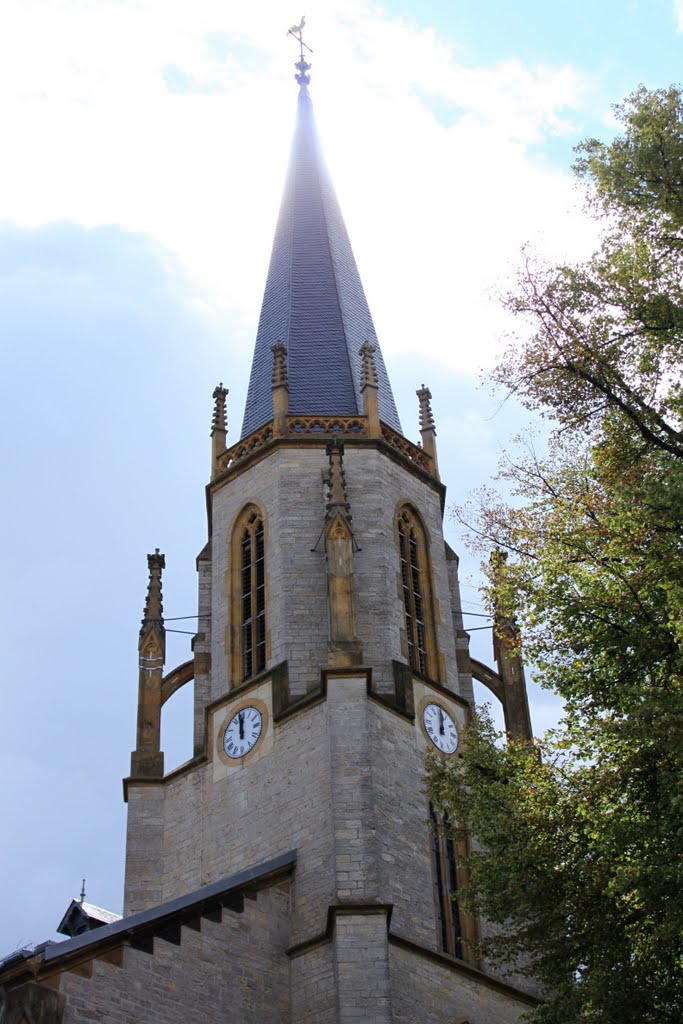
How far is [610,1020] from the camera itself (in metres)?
16.6

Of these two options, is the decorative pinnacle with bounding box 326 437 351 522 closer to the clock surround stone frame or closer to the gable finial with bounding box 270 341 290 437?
the gable finial with bounding box 270 341 290 437

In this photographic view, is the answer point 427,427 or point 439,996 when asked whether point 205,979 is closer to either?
point 439,996

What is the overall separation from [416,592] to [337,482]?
3154 mm

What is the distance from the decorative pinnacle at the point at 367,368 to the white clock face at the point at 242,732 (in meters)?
8.70

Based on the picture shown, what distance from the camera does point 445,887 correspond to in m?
26.3

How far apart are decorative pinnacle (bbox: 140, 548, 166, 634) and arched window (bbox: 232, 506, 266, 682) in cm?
198

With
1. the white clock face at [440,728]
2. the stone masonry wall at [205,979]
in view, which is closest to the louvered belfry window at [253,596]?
the white clock face at [440,728]

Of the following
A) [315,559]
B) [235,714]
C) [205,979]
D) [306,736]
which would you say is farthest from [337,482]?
[205,979]

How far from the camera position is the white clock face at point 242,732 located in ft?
93.0

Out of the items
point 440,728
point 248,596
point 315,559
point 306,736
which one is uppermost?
point 315,559

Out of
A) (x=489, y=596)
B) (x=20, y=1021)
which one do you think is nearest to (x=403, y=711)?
(x=489, y=596)

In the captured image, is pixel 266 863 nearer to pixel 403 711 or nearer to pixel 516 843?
pixel 403 711

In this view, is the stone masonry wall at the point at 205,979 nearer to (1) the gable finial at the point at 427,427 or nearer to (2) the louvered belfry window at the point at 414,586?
(2) the louvered belfry window at the point at 414,586

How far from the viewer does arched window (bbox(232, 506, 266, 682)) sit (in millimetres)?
30058
